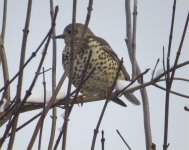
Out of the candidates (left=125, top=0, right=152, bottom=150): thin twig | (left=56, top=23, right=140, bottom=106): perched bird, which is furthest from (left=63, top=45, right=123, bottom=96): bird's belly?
(left=125, top=0, right=152, bottom=150): thin twig

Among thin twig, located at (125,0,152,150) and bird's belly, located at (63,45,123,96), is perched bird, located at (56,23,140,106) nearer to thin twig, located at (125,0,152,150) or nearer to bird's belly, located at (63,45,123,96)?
bird's belly, located at (63,45,123,96)

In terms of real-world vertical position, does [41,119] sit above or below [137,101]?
above

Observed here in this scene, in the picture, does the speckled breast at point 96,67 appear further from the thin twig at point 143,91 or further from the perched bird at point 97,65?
the thin twig at point 143,91

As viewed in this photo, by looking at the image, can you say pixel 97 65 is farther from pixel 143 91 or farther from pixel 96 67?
pixel 143 91

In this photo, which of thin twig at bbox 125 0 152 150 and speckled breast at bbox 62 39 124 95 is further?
speckled breast at bbox 62 39 124 95

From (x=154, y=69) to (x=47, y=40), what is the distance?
3.27ft

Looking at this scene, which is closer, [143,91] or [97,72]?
[143,91]

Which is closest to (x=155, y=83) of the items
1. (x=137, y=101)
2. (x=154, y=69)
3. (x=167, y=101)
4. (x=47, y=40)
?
(x=154, y=69)

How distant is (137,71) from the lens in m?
3.58

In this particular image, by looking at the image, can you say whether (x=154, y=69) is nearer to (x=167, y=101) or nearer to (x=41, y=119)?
(x=167, y=101)

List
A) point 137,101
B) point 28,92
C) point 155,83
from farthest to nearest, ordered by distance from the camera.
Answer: point 137,101 < point 155,83 < point 28,92

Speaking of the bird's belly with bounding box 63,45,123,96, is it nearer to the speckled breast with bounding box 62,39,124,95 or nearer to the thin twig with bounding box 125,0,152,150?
the speckled breast with bounding box 62,39,124,95

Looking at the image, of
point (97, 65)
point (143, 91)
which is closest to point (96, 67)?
point (97, 65)

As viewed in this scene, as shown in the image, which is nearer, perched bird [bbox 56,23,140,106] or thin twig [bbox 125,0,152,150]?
thin twig [bbox 125,0,152,150]
